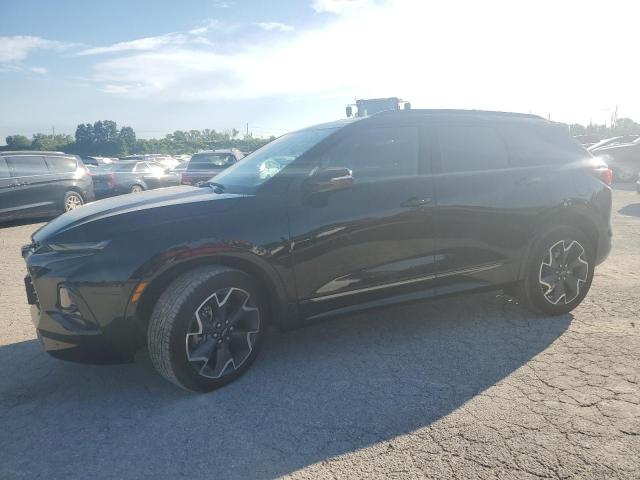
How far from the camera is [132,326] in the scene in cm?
283

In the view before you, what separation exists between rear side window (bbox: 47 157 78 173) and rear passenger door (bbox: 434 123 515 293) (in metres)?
10.4

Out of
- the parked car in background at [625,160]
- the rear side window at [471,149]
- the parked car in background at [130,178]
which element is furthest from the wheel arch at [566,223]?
the parked car in background at [625,160]

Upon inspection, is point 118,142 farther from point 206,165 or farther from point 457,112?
point 457,112

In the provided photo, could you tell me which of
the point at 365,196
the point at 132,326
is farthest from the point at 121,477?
the point at 365,196

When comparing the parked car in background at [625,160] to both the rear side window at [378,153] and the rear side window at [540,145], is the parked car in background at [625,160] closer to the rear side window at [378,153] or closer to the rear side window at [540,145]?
the rear side window at [540,145]

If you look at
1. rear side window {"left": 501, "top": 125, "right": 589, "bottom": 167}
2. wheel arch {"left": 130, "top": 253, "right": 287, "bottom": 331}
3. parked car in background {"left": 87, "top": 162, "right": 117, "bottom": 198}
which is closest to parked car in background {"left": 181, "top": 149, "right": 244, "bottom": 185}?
parked car in background {"left": 87, "top": 162, "right": 117, "bottom": 198}

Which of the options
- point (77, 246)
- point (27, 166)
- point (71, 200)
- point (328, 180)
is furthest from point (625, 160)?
point (77, 246)

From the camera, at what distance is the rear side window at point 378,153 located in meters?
3.46

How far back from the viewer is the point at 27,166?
35.2 ft

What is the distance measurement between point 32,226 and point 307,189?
1005 centimetres

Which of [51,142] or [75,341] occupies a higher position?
[51,142]

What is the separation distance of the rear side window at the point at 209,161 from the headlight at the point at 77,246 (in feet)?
34.0

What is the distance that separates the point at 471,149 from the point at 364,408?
7.43ft

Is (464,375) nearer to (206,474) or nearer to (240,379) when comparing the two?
(240,379)
